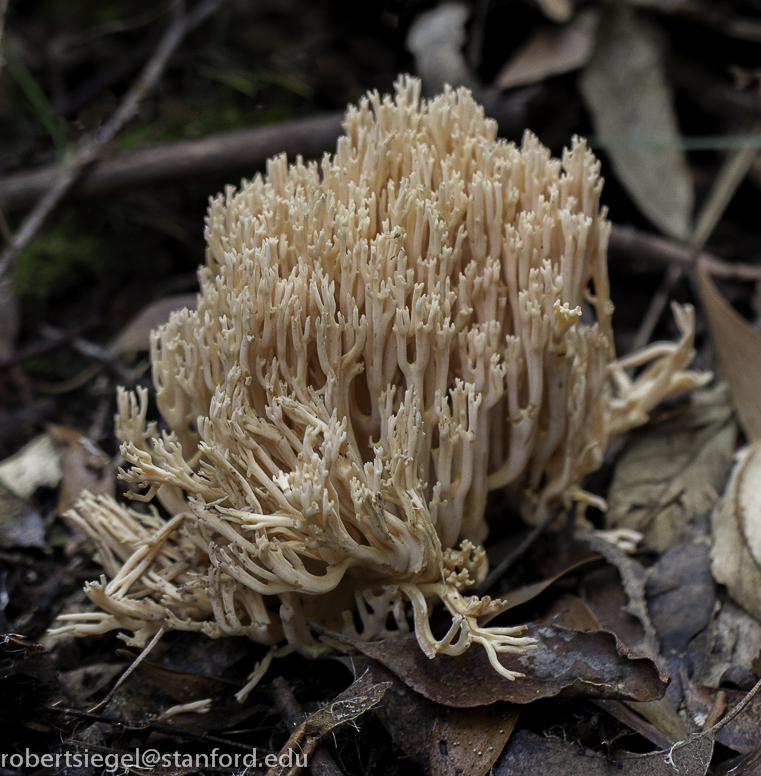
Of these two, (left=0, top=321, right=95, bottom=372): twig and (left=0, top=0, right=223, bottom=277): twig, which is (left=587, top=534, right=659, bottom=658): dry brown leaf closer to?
(left=0, top=321, right=95, bottom=372): twig

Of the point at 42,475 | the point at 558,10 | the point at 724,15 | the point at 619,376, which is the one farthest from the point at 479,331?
the point at 724,15

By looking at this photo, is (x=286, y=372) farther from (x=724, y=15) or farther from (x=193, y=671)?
(x=724, y=15)

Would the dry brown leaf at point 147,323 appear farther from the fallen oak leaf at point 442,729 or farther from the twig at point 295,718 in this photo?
the fallen oak leaf at point 442,729

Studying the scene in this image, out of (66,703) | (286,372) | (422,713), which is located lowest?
(422,713)

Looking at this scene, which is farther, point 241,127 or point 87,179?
point 241,127

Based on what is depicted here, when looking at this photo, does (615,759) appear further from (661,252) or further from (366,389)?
(661,252)

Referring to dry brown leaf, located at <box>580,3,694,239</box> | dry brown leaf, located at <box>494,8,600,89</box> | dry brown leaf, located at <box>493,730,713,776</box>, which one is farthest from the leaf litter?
dry brown leaf, located at <box>494,8,600,89</box>
